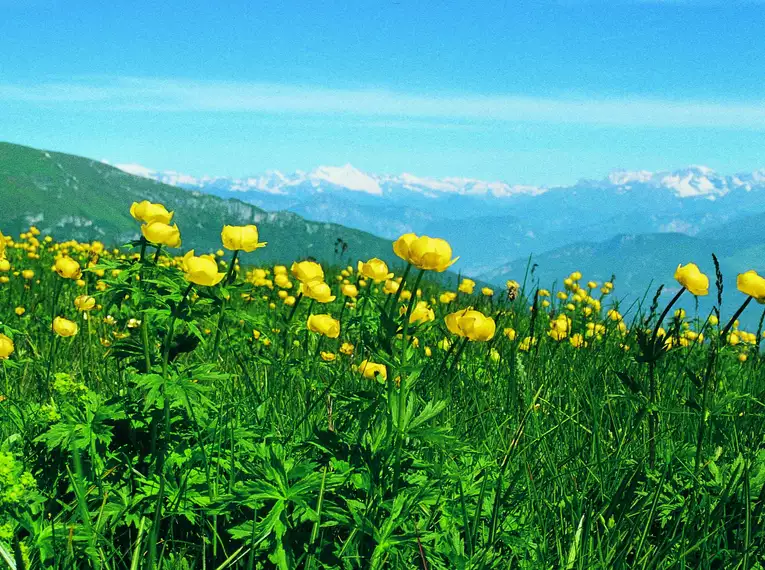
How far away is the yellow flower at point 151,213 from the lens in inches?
86.4

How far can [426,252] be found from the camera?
174 centimetres

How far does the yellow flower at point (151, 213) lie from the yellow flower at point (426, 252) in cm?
88

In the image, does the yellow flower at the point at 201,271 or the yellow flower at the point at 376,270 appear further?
the yellow flower at the point at 376,270

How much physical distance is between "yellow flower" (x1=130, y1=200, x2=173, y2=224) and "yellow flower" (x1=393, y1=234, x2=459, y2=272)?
2.90 ft

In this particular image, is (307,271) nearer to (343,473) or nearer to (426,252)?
(426,252)

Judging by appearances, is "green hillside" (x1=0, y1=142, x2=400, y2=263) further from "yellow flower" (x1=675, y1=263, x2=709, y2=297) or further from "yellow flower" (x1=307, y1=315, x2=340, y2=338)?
"yellow flower" (x1=675, y1=263, x2=709, y2=297)

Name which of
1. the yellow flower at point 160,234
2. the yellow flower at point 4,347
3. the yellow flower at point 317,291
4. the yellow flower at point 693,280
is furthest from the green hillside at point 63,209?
the yellow flower at point 160,234

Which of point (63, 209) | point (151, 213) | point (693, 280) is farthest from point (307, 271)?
point (63, 209)

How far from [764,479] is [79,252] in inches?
336

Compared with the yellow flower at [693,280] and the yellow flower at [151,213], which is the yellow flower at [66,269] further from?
the yellow flower at [693,280]

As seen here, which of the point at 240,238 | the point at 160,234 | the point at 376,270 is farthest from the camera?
the point at 376,270

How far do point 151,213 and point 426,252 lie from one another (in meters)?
1.10

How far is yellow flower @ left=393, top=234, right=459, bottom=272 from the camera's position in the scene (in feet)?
5.71

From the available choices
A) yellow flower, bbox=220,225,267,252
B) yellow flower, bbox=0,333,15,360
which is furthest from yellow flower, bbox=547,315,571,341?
yellow flower, bbox=0,333,15,360
